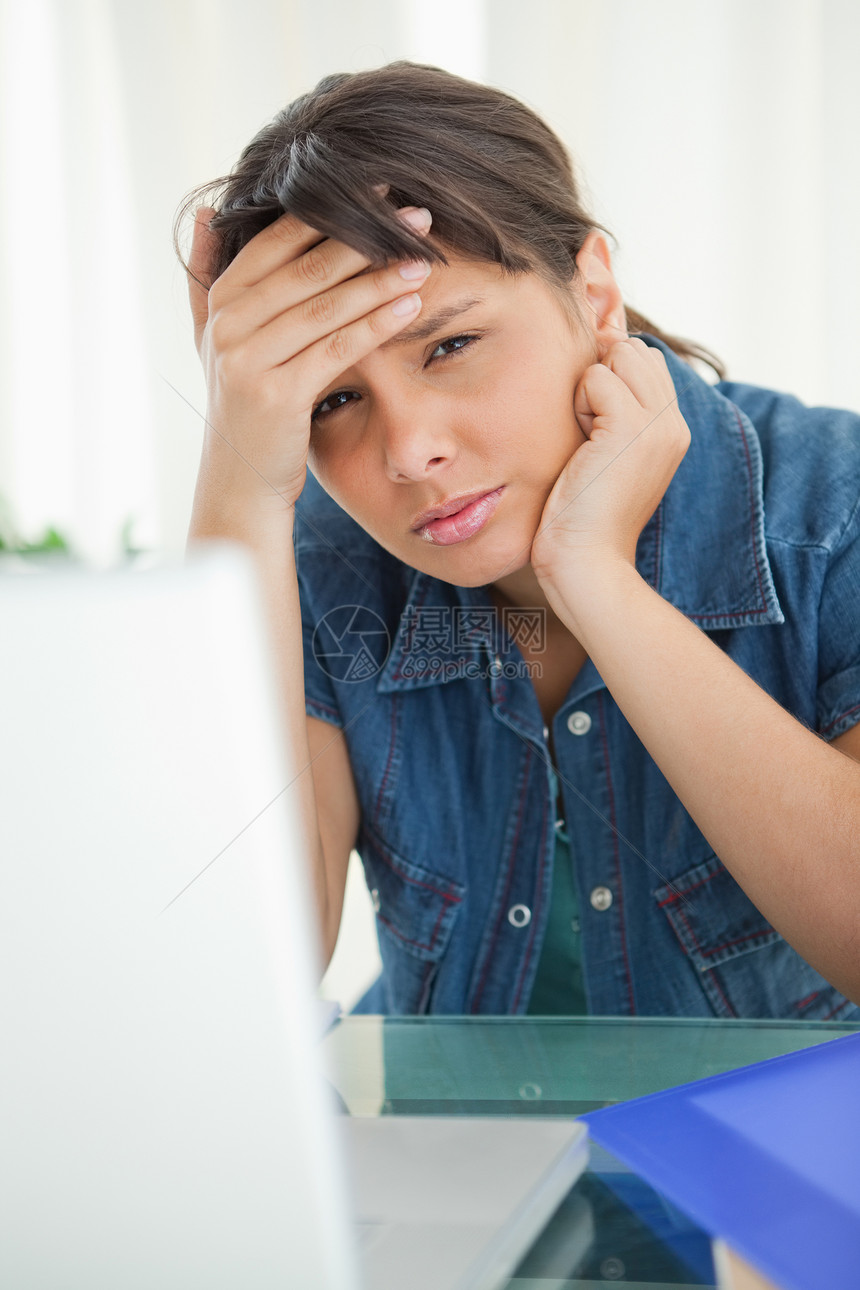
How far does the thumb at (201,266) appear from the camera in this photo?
1.69 ft

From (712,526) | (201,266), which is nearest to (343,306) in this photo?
(201,266)

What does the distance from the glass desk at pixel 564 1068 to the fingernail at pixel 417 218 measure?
1.30 feet

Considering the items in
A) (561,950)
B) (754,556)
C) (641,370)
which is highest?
(641,370)

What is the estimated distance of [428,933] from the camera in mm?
627

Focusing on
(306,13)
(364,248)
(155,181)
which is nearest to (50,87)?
(155,181)

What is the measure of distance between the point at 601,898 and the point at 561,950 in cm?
6

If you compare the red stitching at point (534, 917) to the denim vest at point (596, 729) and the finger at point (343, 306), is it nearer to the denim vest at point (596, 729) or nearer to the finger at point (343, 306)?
the denim vest at point (596, 729)

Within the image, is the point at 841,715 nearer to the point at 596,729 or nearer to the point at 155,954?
the point at 596,729

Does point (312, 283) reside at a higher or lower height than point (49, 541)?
higher

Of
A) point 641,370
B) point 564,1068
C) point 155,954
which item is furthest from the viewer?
point 641,370

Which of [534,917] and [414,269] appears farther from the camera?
[534,917]

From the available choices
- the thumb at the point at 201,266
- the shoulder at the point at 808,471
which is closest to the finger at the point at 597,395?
the shoulder at the point at 808,471

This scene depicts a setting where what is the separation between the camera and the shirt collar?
547 millimetres

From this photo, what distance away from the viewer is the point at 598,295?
1.80 feet
